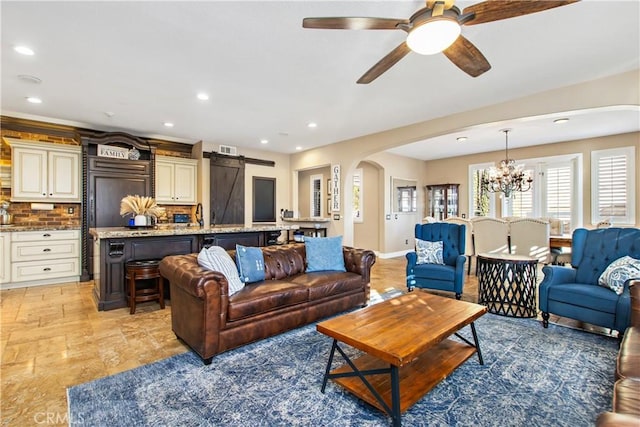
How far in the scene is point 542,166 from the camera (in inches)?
278

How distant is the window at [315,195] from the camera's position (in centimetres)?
840

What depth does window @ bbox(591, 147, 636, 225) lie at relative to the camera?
5.89m

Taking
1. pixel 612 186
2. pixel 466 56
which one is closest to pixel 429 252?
pixel 466 56

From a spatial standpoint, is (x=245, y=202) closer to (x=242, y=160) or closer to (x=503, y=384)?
(x=242, y=160)

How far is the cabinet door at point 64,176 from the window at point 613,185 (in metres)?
9.90

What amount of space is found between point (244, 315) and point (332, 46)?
2.52 meters

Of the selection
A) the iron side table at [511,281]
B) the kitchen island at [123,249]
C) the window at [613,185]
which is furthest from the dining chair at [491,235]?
the kitchen island at [123,249]

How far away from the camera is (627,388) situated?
1414 millimetres

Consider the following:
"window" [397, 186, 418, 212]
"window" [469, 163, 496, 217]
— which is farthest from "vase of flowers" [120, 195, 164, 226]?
"window" [469, 163, 496, 217]

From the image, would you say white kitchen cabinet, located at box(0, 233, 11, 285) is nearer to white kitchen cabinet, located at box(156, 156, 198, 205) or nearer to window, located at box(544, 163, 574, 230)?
white kitchen cabinet, located at box(156, 156, 198, 205)

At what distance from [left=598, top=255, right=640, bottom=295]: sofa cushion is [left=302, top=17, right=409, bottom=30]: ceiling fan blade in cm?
298

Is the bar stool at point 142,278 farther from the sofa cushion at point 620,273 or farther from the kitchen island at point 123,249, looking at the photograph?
the sofa cushion at point 620,273

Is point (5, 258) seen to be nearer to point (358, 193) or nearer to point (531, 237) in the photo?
point (358, 193)

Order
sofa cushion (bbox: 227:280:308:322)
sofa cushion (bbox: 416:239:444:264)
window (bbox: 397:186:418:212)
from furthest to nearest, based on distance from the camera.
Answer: window (bbox: 397:186:418:212) < sofa cushion (bbox: 416:239:444:264) < sofa cushion (bbox: 227:280:308:322)
